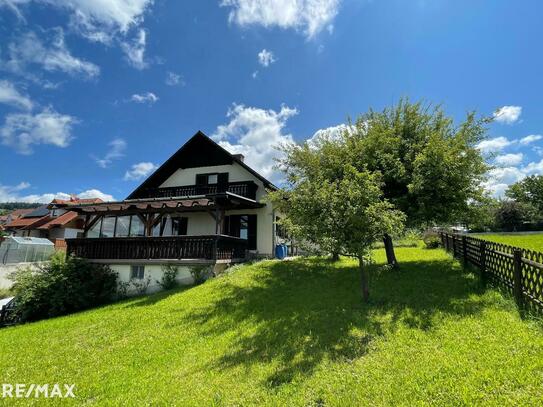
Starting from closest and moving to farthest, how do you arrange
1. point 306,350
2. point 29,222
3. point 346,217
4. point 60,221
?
point 306,350, point 346,217, point 60,221, point 29,222

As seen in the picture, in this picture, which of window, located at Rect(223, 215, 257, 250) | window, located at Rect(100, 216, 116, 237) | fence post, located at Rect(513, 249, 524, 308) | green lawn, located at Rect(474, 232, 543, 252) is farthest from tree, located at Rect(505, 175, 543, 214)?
window, located at Rect(100, 216, 116, 237)

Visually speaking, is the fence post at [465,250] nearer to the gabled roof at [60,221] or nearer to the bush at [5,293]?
the bush at [5,293]

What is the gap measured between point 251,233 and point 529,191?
253 ft

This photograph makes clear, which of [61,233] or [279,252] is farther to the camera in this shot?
[61,233]

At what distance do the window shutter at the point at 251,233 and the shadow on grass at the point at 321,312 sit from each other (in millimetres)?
6034

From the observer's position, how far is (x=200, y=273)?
1331cm

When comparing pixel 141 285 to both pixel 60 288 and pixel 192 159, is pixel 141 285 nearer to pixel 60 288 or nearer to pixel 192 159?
pixel 60 288

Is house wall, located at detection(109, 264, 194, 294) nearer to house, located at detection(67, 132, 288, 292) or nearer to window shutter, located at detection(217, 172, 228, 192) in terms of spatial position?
house, located at detection(67, 132, 288, 292)

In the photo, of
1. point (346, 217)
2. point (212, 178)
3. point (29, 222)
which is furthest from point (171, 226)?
point (29, 222)

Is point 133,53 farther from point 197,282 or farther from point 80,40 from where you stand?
point 197,282

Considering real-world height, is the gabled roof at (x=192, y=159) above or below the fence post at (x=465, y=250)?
above

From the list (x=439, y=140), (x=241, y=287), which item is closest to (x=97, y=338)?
(x=241, y=287)

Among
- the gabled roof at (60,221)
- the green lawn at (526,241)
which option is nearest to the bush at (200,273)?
the green lawn at (526,241)

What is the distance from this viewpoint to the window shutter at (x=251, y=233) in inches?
702
